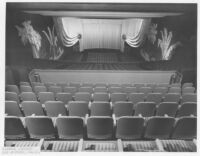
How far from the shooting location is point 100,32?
9492mm

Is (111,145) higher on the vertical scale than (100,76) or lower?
higher

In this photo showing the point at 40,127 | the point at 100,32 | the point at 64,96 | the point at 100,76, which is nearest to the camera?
the point at 40,127

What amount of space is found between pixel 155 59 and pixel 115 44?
4.63 m

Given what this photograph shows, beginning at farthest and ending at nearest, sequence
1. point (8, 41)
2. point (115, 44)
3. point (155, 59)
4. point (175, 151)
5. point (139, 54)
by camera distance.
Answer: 1. point (115, 44)
2. point (139, 54)
3. point (155, 59)
4. point (8, 41)
5. point (175, 151)

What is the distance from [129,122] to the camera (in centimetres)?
187

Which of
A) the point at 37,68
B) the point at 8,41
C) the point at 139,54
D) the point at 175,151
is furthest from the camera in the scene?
the point at 139,54

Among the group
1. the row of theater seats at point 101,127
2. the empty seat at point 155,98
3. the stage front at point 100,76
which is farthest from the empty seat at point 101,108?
the stage front at point 100,76

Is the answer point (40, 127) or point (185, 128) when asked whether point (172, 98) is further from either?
point (40, 127)

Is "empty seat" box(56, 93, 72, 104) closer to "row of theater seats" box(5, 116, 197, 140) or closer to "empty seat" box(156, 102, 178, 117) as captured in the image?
"row of theater seats" box(5, 116, 197, 140)

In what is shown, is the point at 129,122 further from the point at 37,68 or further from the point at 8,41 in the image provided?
the point at 37,68

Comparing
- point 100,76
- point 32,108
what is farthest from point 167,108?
point 100,76

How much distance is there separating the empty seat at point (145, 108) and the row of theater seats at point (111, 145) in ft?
1.91

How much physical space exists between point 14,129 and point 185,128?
56.6 inches
